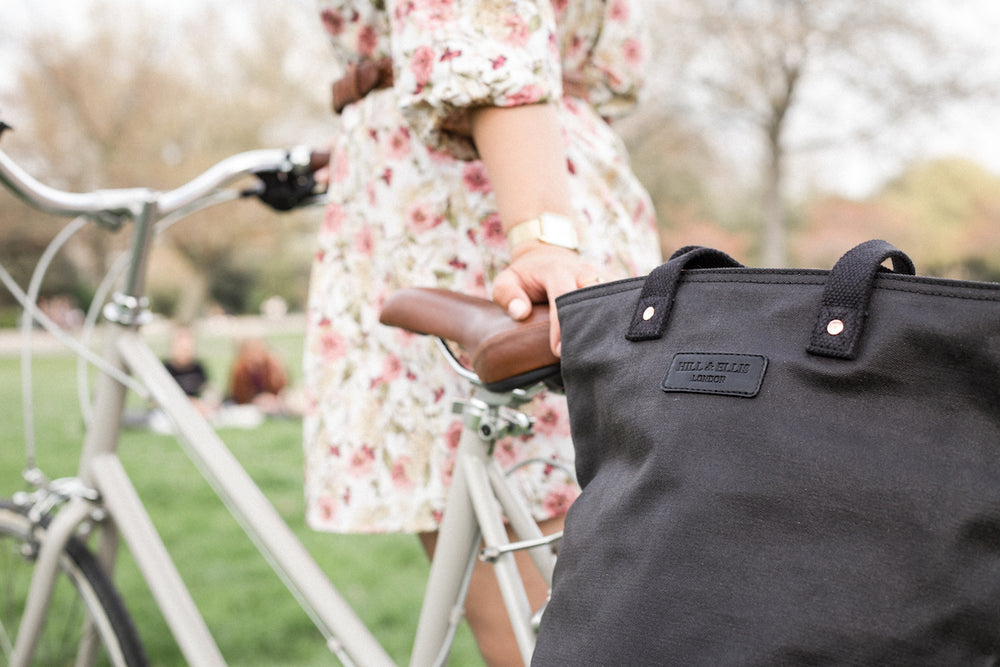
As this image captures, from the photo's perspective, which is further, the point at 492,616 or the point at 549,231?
the point at 492,616

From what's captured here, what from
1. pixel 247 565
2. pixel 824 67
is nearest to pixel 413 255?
pixel 247 565

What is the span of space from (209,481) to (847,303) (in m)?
1.23

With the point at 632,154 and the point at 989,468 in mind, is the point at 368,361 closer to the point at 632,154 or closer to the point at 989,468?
the point at 989,468

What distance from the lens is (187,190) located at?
5.22 feet

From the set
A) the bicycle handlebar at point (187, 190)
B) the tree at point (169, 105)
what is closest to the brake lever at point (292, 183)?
the bicycle handlebar at point (187, 190)

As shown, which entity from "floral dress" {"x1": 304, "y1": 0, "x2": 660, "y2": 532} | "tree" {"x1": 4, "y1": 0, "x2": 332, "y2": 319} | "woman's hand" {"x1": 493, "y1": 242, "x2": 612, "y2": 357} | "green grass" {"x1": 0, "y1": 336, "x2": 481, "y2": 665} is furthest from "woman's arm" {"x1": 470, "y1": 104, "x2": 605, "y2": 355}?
"tree" {"x1": 4, "y1": 0, "x2": 332, "y2": 319}

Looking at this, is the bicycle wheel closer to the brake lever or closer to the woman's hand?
the brake lever

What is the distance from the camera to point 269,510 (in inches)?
55.7

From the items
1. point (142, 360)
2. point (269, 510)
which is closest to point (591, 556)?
point (269, 510)

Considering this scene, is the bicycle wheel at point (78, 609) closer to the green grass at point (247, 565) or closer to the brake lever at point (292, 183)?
the brake lever at point (292, 183)

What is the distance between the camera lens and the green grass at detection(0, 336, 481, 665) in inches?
113

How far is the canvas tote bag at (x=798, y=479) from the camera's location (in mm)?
586

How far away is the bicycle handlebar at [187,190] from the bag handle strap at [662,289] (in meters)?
0.94

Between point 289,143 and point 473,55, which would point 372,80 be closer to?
point 473,55
